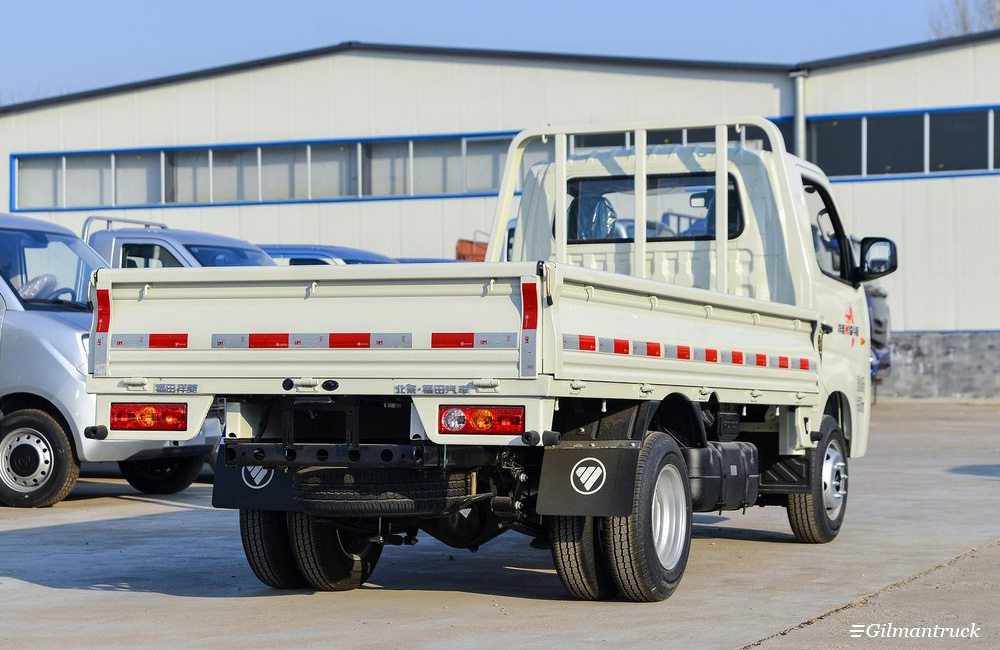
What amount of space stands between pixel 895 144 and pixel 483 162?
920 centimetres

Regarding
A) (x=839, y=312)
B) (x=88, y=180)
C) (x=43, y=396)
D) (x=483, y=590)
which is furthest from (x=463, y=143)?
(x=483, y=590)

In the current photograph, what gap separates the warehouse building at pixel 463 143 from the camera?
31.8 metres

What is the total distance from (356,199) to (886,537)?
2609 centimetres

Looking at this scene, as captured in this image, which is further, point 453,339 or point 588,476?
point 588,476

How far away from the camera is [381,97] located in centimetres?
3544

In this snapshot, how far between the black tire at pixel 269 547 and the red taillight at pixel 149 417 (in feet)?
2.42

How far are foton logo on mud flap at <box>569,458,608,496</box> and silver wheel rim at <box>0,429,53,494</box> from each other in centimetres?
640

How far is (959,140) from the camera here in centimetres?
3161

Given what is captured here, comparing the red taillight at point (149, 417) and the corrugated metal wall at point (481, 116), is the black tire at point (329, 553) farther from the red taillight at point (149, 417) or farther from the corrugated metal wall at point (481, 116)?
the corrugated metal wall at point (481, 116)

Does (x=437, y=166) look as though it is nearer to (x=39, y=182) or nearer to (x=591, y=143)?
(x=39, y=182)

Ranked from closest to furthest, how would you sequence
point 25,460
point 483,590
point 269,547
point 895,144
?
point 269,547 < point 483,590 < point 25,460 < point 895,144

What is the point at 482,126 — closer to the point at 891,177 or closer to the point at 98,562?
the point at 891,177

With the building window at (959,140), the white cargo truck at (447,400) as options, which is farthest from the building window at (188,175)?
the white cargo truck at (447,400)

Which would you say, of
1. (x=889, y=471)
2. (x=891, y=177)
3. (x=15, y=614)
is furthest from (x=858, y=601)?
(x=891, y=177)
